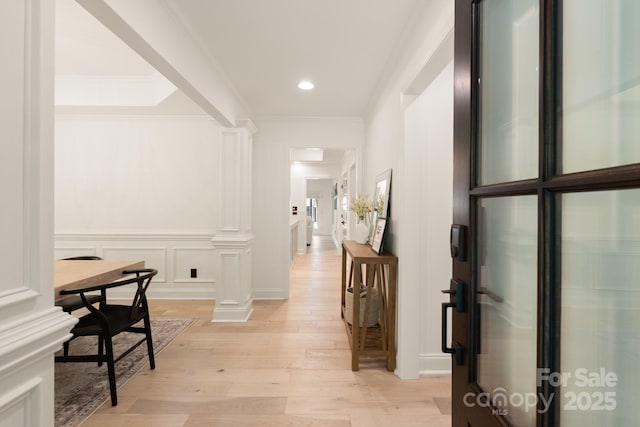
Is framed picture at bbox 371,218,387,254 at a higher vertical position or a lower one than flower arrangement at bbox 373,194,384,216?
lower

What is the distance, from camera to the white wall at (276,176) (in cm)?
427

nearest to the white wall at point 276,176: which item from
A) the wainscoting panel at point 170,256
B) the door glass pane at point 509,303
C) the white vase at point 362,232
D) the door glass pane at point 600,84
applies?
the wainscoting panel at point 170,256

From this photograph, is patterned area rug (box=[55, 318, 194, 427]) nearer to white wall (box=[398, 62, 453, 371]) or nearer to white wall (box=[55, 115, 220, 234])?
white wall (box=[55, 115, 220, 234])

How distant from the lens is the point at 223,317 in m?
3.49

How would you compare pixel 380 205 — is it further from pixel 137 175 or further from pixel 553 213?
pixel 137 175

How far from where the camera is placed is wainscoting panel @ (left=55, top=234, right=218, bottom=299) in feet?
14.1

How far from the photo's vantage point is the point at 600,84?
54 centimetres

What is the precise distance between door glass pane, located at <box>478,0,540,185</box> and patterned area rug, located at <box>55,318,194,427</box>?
2.49 meters

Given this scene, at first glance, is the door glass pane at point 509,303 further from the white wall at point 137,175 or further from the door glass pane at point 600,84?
the white wall at point 137,175

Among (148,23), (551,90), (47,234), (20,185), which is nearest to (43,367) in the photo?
(47,234)

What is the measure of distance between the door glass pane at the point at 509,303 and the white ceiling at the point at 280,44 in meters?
1.64

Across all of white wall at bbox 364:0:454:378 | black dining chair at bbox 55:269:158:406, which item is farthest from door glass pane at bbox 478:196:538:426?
black dining chair at bbox 55:269:158:406

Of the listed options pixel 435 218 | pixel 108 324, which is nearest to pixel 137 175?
pixel 108 324

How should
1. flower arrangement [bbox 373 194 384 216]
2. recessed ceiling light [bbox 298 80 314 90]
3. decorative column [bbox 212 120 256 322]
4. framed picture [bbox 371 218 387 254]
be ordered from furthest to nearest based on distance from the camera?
decorative column [bbox 212 120 256 322]
recessed ceiling light [bbox 298 80 314 90]
flower arrangement [bbox 373 194 384 216]
framed picture [bbox 371 218 387 254]
